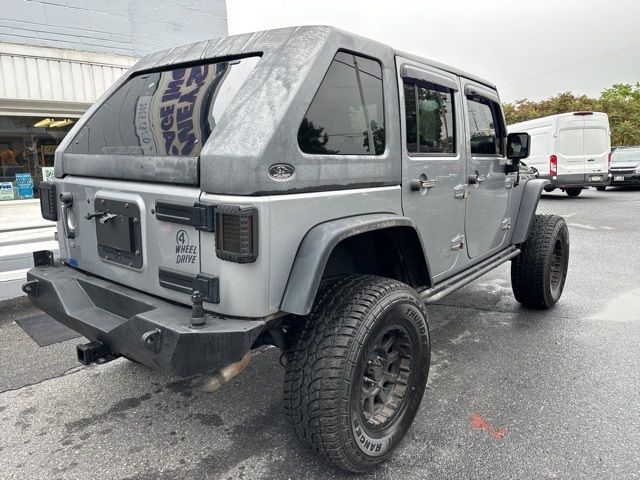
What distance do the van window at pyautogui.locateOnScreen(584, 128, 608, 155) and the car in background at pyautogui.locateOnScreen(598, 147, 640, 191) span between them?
9.75 ft

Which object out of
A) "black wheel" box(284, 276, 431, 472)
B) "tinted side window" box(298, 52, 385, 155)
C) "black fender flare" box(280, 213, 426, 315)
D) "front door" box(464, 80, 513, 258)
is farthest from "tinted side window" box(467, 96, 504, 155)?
"black fender flare" box(280, 213, 426, 315)

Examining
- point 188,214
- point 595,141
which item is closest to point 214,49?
point 188,214

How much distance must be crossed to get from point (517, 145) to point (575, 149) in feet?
39.3

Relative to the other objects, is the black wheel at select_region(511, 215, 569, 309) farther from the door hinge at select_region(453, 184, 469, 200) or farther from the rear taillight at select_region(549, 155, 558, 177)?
the rear taillight at select_region(549, 155, 558, 177)

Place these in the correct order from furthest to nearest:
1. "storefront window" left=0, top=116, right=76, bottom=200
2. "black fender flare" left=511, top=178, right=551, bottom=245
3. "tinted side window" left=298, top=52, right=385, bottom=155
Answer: "storefront window" left=0, top=116, right=76, bottom=200, "black fender flare" left=511, top=178, right=551, bottom=245, "tinted side window" left=298, top=52, right=385, bottom=155

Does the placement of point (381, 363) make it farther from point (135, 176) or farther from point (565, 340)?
point (565, 340)

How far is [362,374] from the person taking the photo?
2217mm

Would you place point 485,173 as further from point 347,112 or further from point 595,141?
point 595,141

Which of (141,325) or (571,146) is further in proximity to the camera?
(571,146)

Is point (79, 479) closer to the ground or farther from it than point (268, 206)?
closer to the ground

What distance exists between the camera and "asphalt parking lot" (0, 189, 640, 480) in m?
2.41

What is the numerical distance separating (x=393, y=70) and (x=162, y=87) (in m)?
1.27

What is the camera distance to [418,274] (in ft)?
9.45

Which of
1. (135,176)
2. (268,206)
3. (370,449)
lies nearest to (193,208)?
(268,206)
